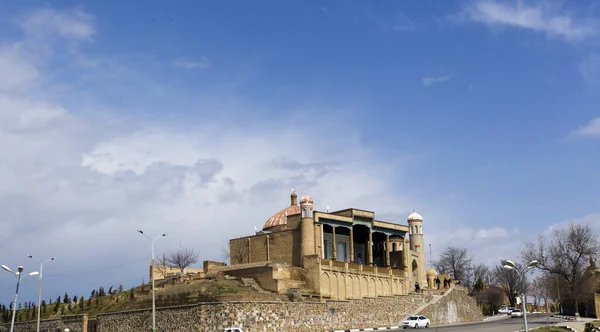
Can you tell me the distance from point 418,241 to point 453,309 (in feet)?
33.6

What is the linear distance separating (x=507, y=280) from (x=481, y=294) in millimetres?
6285

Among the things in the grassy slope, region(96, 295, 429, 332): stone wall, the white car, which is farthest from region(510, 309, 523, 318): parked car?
the grassy slope

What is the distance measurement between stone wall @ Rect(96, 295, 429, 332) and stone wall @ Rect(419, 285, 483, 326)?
6.11 m

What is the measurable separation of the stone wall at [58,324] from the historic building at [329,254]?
13198 millimetres

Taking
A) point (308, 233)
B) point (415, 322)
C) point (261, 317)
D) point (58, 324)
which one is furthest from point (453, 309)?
point (58, 324)

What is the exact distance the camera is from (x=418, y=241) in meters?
77.6

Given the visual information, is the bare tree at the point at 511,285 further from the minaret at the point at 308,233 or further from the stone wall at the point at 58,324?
the stone wall at the point at 58,324

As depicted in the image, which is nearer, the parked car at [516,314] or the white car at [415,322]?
the white car at [415,322]

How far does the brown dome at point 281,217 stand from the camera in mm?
68594

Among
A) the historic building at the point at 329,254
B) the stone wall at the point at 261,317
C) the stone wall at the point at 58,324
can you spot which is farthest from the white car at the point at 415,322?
the stone wall at the point at 58,324

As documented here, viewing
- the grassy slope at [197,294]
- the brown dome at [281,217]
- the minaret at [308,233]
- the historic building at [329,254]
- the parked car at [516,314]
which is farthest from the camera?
the parked car at [516,314]

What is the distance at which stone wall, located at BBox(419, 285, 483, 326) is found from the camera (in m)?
65.1

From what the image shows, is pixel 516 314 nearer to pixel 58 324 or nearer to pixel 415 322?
pixel 415 322

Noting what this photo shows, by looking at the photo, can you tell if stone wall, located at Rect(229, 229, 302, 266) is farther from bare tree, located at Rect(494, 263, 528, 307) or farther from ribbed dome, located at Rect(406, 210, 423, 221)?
bare tree, located at Rect(494, 263, 528, 307)
